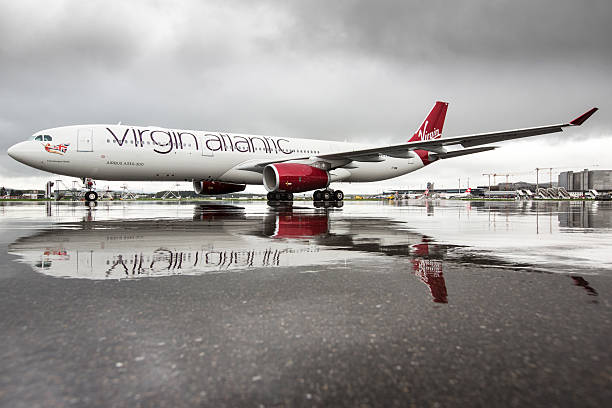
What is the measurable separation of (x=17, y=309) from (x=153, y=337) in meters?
1.05

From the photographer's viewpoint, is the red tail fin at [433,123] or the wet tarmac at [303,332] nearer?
the wet tarmac at [303,332]

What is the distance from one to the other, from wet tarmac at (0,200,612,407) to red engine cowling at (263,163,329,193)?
12.4m

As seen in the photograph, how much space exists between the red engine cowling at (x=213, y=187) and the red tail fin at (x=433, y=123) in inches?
498

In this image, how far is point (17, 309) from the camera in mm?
2148

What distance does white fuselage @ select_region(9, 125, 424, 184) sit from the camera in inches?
576

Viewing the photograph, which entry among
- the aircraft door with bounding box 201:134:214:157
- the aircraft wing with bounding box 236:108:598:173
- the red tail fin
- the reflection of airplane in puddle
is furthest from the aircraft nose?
the red tail fin

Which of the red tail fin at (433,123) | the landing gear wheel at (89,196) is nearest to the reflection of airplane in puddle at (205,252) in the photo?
the landing gear wheel at (89,196)

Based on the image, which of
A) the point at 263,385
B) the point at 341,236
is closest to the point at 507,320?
the point at 263,385

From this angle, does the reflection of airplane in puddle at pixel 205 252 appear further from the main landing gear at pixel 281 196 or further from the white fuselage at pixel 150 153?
the main landing gear at pixel 281 196

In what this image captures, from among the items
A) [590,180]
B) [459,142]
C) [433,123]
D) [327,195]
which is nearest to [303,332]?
[459,142]

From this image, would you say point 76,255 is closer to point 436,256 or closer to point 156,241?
point 156,241

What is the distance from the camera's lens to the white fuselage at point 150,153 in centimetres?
1462

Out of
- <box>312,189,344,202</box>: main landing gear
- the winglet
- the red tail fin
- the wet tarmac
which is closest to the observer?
the wet tarmac

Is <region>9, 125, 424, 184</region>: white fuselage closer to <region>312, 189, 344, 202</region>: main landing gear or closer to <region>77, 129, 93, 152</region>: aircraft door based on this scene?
<region>77, 129, 93, 152</region>: aircraft door
